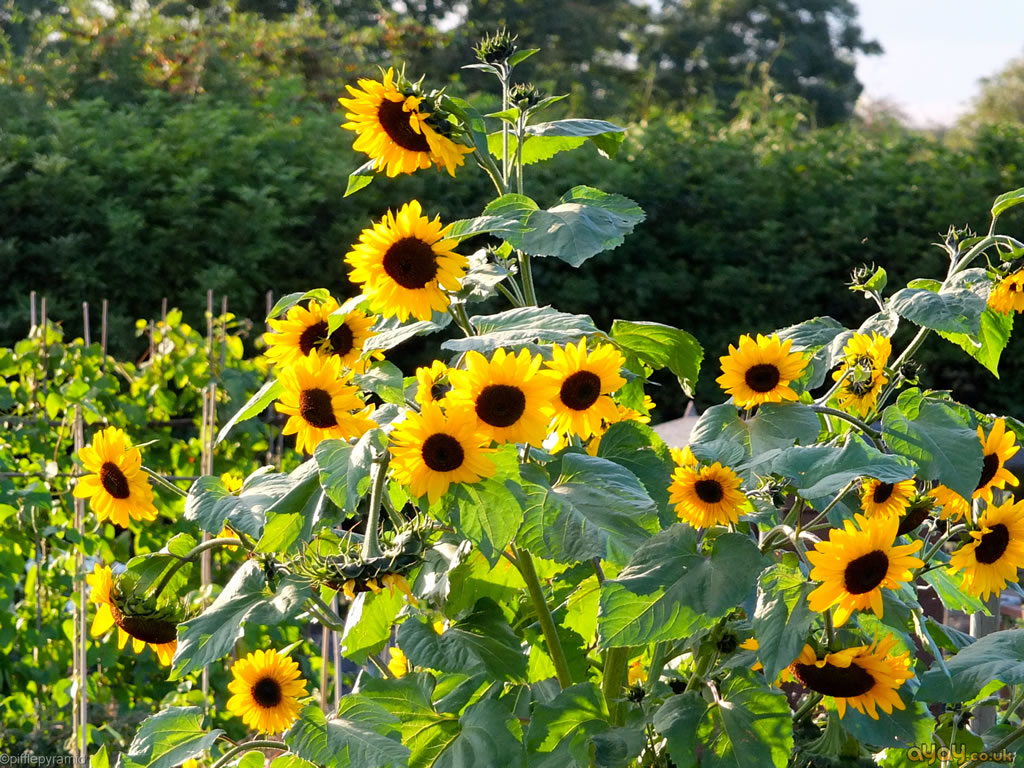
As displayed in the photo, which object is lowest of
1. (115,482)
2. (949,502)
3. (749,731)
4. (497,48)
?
(749,731)

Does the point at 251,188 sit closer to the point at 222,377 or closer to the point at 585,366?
the point at 222,377

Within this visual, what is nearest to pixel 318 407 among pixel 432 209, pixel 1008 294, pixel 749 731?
pixel 749 731

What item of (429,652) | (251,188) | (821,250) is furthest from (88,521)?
(821,250)

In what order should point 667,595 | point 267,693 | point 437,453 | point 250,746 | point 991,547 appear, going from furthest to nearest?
1. point 267,693
2. point 250,746
3. point 991,547
4. point 667,595
5. point 437,453

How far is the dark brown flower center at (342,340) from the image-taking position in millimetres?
1539

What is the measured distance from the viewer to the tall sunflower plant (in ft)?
4.33

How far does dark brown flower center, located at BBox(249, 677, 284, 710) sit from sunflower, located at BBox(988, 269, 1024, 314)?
117cm

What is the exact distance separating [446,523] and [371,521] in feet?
0.33

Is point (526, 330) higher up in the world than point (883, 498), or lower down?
higher up

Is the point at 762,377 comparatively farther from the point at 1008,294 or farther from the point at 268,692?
the point at 268,692

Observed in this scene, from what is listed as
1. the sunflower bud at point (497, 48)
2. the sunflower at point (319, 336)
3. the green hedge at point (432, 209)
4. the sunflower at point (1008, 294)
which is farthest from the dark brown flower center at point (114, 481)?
the green hedge at point (432, 209)

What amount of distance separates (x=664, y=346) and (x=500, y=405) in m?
0.35

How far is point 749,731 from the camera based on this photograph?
1459 mm

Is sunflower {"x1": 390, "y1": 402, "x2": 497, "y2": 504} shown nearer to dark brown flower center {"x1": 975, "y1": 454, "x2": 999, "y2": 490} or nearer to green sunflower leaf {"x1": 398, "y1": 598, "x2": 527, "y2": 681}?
green sunflower leaf {"x1": 398, "y1": 598, "x2": 527, "y2": 681}
